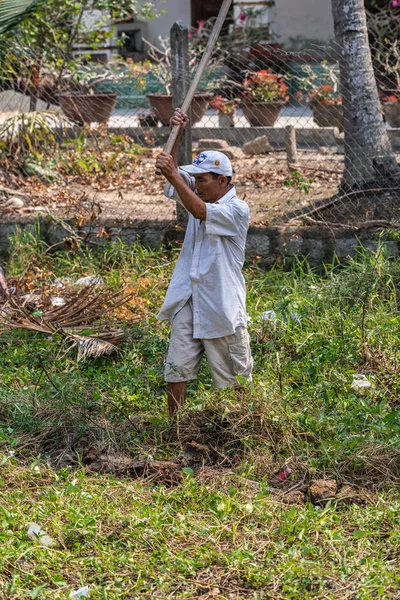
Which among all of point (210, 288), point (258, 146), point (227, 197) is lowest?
point (210, 288)

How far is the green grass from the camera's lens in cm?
301

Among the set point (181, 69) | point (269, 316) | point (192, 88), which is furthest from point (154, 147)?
point (192, 88)

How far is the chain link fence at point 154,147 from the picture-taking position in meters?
6.50

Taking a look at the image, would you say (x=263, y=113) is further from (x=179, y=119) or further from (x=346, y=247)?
(x=179, y=119)

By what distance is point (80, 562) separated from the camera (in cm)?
307

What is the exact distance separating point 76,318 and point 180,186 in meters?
1.72

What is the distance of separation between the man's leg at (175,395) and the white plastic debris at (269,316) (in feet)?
3.68

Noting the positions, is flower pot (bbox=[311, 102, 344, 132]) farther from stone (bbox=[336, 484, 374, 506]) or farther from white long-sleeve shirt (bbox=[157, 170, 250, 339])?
stone (bbox=[336, 484, 374, 506])

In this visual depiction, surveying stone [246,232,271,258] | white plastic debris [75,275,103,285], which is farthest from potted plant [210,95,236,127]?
white plastic debris [75,275,103,285]

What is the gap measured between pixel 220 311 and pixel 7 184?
425cm

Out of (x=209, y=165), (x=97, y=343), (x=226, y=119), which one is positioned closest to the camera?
(x=209, y=165)

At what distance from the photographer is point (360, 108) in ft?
20.8

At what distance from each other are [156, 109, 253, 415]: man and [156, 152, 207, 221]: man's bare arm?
0.02 m

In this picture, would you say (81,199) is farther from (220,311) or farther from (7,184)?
(220,311)
